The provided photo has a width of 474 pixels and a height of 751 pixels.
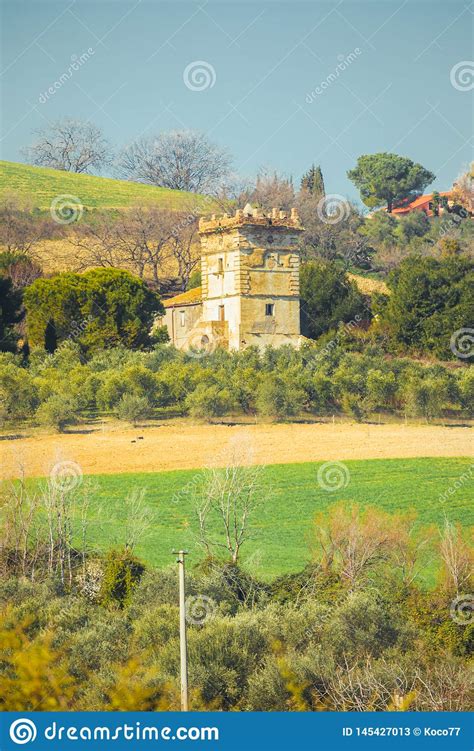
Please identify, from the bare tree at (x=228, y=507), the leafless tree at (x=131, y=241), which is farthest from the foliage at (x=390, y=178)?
the bare tree at (x=228, y=507)

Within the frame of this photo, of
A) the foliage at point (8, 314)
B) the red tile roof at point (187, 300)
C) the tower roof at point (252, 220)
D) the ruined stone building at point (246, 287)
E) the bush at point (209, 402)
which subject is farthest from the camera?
the red tile roof at point (187, 300)

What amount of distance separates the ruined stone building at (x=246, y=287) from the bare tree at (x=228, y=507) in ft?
51.9

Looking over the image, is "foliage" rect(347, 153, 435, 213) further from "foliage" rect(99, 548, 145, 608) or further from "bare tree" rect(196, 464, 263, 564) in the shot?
"foliage" rect(99, 548, 145, 608)

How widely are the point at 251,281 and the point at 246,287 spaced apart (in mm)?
428

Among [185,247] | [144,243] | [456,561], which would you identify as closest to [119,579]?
[456,561]

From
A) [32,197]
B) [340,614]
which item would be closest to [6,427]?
[340,614]

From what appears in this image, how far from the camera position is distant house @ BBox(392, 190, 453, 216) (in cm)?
9311

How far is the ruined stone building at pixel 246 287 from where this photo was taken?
4581 cm

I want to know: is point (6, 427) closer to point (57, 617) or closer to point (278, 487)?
point (278, 487)

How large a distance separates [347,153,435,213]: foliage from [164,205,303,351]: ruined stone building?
50.8m

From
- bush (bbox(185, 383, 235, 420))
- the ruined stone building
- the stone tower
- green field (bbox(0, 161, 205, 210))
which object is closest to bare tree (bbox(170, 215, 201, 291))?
green field (bbox(0, 161, 205, 210))

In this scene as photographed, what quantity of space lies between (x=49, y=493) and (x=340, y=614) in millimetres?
6881

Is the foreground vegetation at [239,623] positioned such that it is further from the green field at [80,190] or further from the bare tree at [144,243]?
the green field at [80,190]

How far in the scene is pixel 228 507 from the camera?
1043 inches
